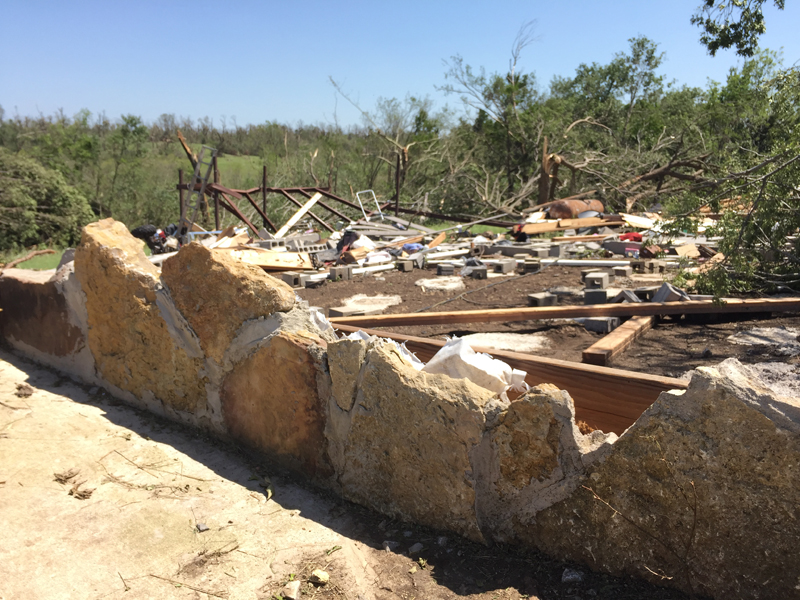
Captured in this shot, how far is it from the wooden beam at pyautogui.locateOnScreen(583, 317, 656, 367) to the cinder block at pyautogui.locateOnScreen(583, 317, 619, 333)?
7.3 inches

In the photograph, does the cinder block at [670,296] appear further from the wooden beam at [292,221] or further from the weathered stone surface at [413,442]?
the wooden beam at [292,221]

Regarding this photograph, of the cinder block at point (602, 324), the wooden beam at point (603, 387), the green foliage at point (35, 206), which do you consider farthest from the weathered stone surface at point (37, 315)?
the green foliage at point (35, 206)

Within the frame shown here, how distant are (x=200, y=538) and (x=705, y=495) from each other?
189 cm

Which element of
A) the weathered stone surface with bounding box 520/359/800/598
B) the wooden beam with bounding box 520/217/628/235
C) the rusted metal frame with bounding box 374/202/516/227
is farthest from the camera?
the rusted metal frame with bounding box 374/202/516/227

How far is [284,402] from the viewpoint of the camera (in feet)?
9.73

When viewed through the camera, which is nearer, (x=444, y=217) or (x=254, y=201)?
(x=254, y=201)

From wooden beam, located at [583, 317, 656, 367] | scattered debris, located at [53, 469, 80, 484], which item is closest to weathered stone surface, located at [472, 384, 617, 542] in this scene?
scattered debris, located at [53, 469, 80, 484]

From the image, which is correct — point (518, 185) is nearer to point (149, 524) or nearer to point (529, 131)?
point (529, 131)

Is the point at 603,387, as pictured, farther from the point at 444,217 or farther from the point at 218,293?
the point at 444,217

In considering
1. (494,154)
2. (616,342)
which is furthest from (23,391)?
(494,154)

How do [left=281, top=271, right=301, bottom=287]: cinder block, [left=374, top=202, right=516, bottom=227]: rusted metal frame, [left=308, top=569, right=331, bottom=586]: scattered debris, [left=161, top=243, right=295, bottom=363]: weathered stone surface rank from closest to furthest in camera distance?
[left=308, top=569, right=331, bottom=586]: scattered debris → [left=161, top=243, right=295, bottom=363]: weathered stone surface → [left=281, top=271, right=301, bottom=287]: cinder block → [left=374, top=202, right=516, bottom=227]: rusted metal frame

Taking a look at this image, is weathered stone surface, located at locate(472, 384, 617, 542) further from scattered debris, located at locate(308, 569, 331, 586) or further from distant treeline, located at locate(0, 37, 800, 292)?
distant treeline, located at locate(0, 37, 800, 292)

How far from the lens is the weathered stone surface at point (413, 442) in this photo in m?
2.38

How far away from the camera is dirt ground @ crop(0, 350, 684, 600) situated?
2.22m
